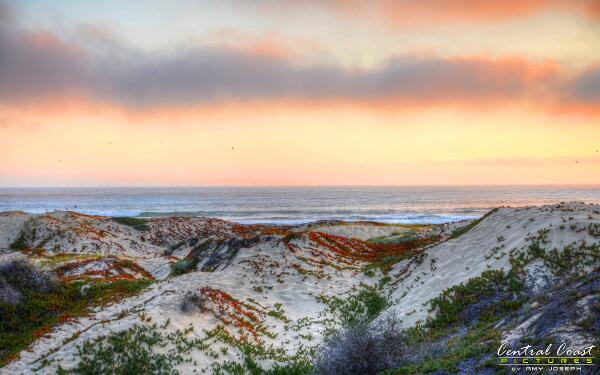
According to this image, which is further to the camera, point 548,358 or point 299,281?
point 299,281

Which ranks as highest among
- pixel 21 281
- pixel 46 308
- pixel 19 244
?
pixel 21 281

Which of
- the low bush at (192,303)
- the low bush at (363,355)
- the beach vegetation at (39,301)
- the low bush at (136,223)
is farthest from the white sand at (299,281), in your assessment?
the low bush at (136,223)

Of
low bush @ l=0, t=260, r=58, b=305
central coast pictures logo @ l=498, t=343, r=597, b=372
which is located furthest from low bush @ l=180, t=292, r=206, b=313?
central coast pictures logo @ l=498, t=343, r=597, b=372

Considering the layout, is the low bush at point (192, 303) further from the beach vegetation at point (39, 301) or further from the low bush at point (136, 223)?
the low bush at point (136, 223)

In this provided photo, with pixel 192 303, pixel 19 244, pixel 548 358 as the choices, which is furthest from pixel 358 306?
pixel 19 244

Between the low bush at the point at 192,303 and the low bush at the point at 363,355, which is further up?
the low bush at the point at 363,355

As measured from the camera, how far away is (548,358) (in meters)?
8.37

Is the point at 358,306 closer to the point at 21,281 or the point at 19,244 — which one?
the point at 21,281

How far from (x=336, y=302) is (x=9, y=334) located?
59.0ft

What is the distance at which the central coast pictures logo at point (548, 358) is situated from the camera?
7734 millimetres

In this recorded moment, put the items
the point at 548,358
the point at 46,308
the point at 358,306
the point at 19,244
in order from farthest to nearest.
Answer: the point at 19,244 < the point at 358,306 < the point at 46,308 < the point at 548,358

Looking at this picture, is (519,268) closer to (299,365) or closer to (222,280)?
(299,365)

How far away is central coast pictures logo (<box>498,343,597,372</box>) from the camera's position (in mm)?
7734

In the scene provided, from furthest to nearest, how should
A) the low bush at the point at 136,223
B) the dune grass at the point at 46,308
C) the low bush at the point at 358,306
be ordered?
the low bush at the point at 136,223 → the low bush at the point at 358,306 → the dune grass at the point at 46,308
